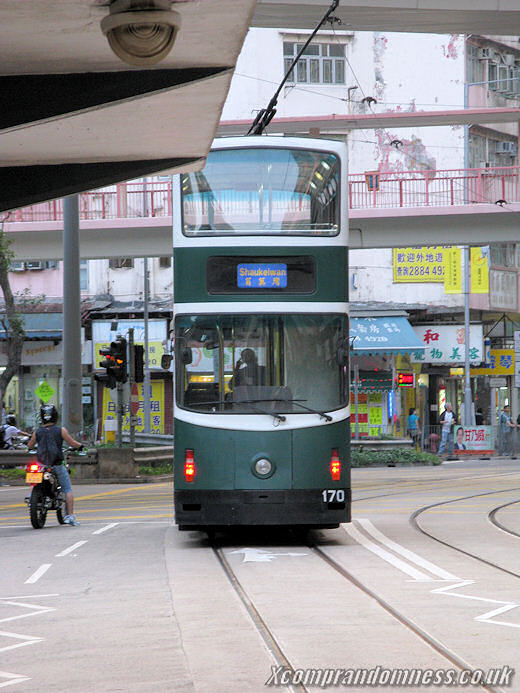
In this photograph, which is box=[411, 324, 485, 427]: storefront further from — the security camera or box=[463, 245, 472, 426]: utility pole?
the security camera

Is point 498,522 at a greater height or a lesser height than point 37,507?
lesser

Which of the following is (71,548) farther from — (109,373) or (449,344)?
(449,344)

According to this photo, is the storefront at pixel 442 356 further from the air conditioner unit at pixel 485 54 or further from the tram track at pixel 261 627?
the tram track at pixel 261 627

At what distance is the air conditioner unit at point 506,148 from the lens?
51906 millimetres

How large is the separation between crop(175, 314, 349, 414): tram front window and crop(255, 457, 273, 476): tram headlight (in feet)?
1.72

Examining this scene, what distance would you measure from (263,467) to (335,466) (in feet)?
2.58

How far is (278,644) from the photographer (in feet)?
25.4

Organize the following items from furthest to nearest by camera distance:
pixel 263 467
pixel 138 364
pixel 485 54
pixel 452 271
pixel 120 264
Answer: pixel 485 54 → pixel 120 264 → pixel 452 271 → pixel 138 364 → pixel 263 467

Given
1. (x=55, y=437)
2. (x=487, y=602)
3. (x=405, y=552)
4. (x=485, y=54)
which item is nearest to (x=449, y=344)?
(x=485, y=54)

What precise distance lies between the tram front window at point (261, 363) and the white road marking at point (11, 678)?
672 centimetres

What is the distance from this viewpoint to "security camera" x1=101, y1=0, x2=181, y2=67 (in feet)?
16.3

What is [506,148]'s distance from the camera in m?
52.1

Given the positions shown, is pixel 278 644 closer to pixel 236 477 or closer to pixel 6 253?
pixel 236 477

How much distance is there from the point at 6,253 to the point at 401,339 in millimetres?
18224
